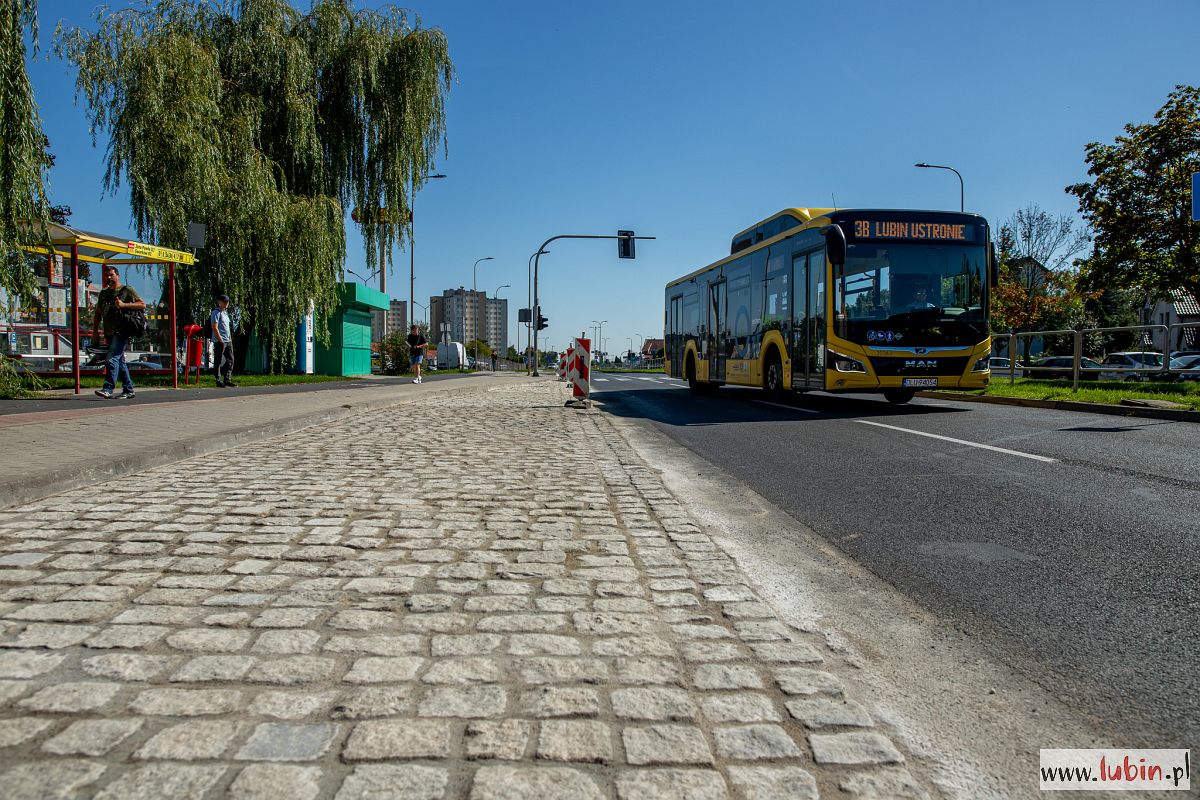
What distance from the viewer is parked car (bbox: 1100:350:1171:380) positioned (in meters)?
15.7

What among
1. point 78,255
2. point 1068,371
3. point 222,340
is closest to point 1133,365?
point 1068,371

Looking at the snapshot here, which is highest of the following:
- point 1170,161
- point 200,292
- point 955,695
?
point 1170,161

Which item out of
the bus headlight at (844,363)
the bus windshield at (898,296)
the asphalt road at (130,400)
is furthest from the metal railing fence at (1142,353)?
the asphalt road at (130,400)

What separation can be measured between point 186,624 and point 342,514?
6.54 feet

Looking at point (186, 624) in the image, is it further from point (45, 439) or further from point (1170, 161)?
point (1170, 161)

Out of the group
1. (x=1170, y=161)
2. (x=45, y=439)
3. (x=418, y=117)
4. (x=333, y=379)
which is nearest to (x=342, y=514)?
(x=45, y=439)

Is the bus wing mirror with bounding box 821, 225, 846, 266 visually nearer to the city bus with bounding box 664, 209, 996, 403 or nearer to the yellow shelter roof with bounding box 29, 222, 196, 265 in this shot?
the city bus with bounding box 664, 209, 996, 403

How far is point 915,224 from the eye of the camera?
13.1 m

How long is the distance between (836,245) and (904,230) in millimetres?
1247

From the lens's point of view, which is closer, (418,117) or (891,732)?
(891,732)

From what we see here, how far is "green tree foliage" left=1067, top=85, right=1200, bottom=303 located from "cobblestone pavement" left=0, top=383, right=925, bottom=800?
28.6 meters

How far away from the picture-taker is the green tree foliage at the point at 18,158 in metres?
10.5

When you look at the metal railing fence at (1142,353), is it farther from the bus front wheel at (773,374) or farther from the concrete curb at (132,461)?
the concrete curb at (132,461)

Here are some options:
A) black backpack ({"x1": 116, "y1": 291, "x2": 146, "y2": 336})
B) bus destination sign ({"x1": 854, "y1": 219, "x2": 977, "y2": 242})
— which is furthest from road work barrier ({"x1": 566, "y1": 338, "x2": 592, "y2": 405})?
black backpack ({"x1": 116, "y1": 291, "x2": 146, "y2": 336})
